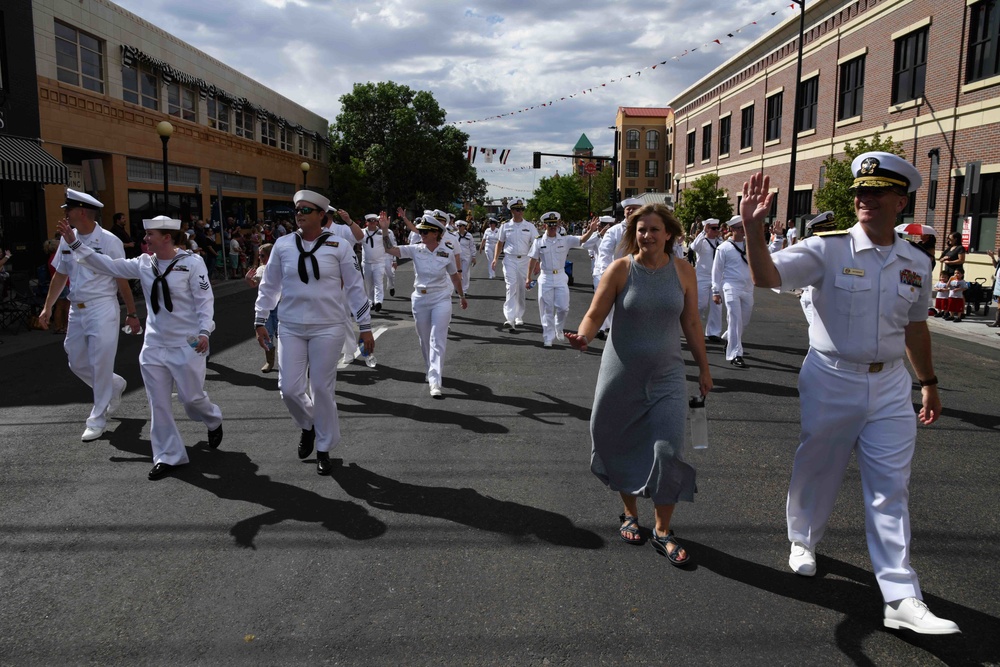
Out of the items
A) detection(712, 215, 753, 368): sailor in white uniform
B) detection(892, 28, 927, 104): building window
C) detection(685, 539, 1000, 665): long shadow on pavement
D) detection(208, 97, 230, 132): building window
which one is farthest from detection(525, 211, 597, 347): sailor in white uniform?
detection(208, 97, 230, 132): building window

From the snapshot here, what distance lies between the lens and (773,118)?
35.3 metres

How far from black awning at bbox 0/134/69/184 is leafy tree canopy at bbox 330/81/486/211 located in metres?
37.2

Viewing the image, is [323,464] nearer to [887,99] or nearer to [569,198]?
[887,99]

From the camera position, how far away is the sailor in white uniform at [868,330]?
3592 millimetres

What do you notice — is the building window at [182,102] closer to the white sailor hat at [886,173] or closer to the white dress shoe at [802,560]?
the white sailor hat at [886,173]

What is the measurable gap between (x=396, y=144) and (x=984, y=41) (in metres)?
45.0

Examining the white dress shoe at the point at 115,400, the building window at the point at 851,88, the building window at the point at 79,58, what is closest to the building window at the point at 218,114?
the building window at the point at 79,58

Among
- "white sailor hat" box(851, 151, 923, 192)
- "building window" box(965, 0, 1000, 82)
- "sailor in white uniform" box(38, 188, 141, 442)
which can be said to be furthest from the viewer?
"building window" box(965, 0, 1000, 82)

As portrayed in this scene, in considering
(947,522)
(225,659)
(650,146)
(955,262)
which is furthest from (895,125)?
(650,146)

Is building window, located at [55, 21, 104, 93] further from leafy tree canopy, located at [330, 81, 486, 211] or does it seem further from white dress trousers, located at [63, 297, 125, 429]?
leafy tree canopy, located at [330, 81, 486, 211]

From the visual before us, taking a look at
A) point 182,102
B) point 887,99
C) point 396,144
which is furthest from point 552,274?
point 396,144

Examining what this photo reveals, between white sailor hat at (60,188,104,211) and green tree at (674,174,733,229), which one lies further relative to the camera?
green tree at (674,174,733,229)

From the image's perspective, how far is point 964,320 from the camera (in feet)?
52.4

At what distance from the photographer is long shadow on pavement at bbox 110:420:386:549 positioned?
183 inches
